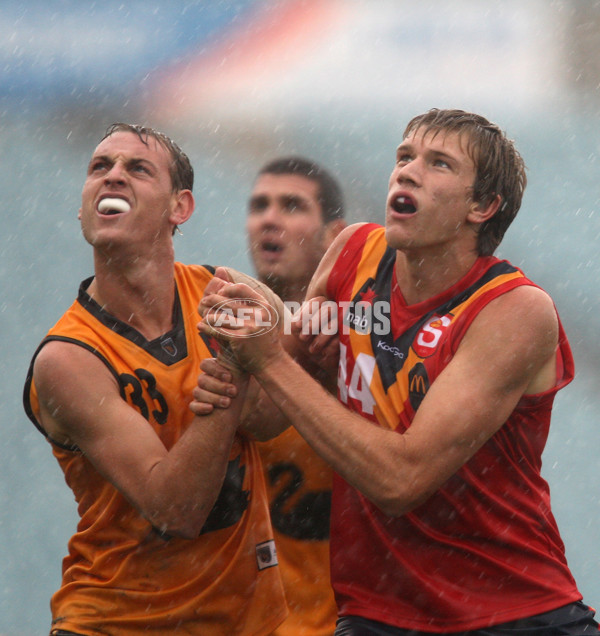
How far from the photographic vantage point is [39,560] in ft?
23.5

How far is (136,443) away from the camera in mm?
2934

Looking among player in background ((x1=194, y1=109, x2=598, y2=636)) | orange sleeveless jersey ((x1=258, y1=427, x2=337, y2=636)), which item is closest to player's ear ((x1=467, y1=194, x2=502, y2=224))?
player in background ((x1=194, y1=109, x2=598, y2=636))

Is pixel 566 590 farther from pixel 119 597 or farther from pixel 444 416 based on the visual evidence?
pixel 119 597

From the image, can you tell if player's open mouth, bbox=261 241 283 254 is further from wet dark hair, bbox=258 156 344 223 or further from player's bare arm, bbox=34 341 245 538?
player's bare arm, bbox=34 341 245 538

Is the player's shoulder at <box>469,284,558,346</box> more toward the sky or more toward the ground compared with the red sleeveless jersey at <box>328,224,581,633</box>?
more toward the sky

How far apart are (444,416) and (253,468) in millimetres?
874

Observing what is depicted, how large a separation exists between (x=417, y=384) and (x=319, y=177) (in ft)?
6.96

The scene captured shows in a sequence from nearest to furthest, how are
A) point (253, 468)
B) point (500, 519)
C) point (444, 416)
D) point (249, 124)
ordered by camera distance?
1. point (444, 416)
2. point (500, 519)
3. point (253, 468)
4. point (249, 124)

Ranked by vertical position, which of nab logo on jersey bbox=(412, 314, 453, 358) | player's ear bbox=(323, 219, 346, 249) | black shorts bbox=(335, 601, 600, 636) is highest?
player's ear bbox=(323, 219, 346, 249)

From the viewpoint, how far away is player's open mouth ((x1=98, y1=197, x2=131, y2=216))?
10.5ft

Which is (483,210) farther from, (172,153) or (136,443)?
(136,443)

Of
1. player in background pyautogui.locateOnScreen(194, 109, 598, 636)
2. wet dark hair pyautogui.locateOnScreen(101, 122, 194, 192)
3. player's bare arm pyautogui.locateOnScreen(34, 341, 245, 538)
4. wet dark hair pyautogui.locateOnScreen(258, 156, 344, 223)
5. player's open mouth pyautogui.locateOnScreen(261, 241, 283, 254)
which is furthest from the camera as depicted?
wet dark hair pyautogui.locateOnScreen(258, 156, 344, 223)

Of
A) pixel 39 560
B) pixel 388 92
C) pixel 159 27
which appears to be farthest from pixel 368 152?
pixel 39 560

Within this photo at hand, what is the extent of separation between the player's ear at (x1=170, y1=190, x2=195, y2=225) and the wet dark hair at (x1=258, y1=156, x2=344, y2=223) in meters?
1.33
